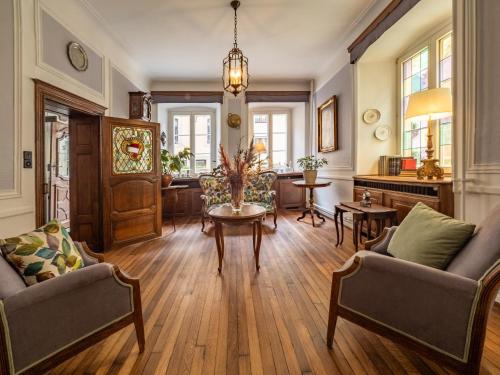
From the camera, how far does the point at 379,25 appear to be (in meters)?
3.25

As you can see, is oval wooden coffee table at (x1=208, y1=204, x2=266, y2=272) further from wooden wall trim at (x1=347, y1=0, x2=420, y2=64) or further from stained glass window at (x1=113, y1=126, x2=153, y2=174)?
wooden wall trim at (x1=347, y1=0, x2=420, y2=64)

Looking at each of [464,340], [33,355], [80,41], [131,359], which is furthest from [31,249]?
[80,41]

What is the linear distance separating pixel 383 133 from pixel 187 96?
4156 millimetres

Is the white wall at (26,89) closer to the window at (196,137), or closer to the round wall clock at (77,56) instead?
the round wall clock at (77,56)

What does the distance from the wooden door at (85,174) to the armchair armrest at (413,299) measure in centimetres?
320

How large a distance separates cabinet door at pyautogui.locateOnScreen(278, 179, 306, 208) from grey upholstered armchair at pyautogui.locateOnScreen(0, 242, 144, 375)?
16.5ft

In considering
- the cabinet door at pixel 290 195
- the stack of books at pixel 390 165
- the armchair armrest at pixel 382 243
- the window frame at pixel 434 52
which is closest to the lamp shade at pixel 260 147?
the cabinet door at pixel 290 195

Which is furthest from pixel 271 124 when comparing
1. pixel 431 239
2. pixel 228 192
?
pixel 431 239

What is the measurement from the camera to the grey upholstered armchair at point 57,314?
106cm

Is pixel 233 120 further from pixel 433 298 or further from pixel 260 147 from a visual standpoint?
pixel 433 298

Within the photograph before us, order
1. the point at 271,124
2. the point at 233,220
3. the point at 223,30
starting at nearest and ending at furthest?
the point at 233,220 → the point at 223,30 → the point at 271,124

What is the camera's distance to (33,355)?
112 cm

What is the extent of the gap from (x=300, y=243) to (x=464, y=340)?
8.26 feet

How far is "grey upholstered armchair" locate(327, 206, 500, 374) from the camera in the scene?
1.10 meters
